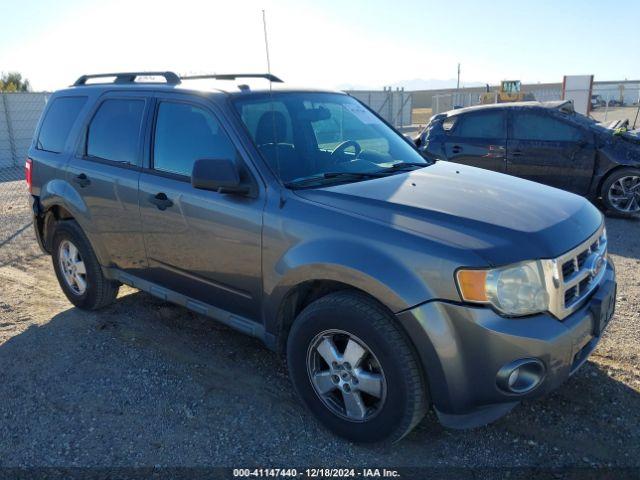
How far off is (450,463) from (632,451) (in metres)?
0.96

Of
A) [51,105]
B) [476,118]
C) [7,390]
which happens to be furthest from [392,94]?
[7,390]

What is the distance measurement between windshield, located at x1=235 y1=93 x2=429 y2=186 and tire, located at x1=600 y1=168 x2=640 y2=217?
4.83 meters

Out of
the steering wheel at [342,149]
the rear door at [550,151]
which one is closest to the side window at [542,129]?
the rear door at [550,151]

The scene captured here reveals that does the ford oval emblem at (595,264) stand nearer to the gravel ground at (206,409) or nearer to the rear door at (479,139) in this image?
the gravel ground at (206,409)

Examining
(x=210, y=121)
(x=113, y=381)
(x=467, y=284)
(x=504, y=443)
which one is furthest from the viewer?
(x=113, y=381)

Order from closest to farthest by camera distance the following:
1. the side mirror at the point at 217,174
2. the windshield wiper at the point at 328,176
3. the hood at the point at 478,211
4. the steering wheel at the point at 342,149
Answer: the hood at the point at 478,211 → the side mirror at the point at 217,174 → the windshield wiper at the point at 328,176 → the steering wheel at the point at 342,149

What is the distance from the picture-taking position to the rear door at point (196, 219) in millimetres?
3207

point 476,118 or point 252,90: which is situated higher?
point 252,90

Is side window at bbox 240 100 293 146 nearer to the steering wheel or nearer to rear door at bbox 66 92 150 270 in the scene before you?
the steering wheel

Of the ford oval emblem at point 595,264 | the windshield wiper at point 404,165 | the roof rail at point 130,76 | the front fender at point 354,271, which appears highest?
the roof rail at point 130,76

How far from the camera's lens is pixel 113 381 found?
3703 millimetres

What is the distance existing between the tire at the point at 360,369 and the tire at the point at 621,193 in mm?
6327

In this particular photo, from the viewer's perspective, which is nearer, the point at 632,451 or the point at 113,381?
the point at 632,451

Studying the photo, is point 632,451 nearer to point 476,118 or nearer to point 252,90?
point 252,90
